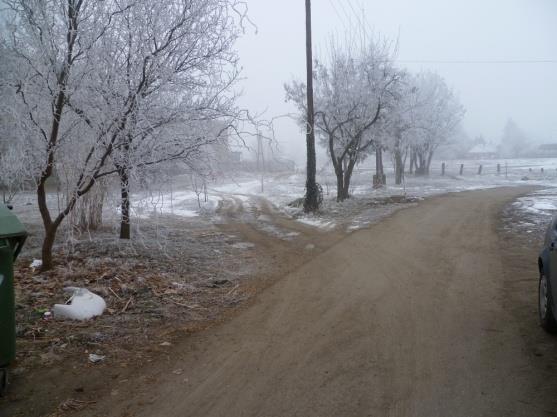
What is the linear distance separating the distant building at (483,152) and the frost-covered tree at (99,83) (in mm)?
91174

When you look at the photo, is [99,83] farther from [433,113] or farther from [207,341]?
[433,113]

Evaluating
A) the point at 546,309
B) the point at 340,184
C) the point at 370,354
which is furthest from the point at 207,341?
the point at 340,184

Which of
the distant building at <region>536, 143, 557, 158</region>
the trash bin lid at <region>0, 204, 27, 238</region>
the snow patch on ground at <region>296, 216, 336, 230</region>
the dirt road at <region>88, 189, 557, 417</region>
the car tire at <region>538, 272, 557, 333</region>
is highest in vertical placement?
the distant building at <region>536, 143, 557, 158</region>

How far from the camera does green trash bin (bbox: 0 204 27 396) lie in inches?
148

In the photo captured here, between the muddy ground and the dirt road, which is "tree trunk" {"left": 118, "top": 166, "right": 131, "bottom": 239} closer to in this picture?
the muddy ground

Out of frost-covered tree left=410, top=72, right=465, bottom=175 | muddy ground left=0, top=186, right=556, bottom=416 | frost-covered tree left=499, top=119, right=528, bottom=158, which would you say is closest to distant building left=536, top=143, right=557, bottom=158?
frost-covered tree left=499, top=119, right=528, bottom=158

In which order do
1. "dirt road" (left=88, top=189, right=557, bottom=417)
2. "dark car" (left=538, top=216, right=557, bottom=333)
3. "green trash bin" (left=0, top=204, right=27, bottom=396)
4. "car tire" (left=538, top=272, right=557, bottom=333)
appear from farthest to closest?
"car tire" (left=538, top=272, right=557, bottom=333) → "dark car" (left=538, top=216, right=557, bottom=333) → "green trash bin" (left=0, top=204, right=27, bottom=396) → "dirt road" (left=88, top=189, right=557, bottom=417)

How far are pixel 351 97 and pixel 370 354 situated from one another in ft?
55.0

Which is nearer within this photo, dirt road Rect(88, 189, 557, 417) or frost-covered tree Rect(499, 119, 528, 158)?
dirt road Rect(88, 189, 557, 417)

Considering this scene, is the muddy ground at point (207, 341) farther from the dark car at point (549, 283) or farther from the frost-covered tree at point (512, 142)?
the frost-covered tree at point (512, 142)

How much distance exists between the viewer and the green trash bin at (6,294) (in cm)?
376

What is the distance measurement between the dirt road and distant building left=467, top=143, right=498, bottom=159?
91.1 m

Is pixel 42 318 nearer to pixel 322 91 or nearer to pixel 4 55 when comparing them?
pixel 4 55

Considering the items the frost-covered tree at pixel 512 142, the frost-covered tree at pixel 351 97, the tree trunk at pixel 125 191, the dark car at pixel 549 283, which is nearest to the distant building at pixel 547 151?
the frost-covered tree at pixel 512 142
